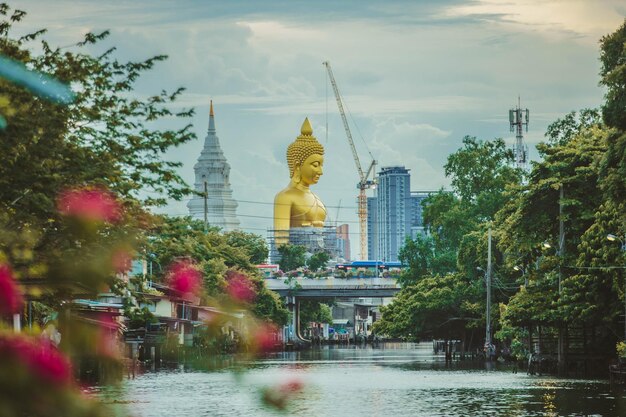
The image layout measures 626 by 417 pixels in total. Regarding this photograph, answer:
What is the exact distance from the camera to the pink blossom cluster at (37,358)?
3.96 m

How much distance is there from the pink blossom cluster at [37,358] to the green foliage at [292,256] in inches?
7603

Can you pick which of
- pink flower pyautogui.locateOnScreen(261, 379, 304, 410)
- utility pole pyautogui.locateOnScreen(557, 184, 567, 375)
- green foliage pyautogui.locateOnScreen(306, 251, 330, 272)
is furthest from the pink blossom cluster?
green foliage pyautogui.locateOnScreen(306, 251, 330, 272)

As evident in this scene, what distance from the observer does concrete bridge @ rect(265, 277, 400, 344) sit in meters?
138

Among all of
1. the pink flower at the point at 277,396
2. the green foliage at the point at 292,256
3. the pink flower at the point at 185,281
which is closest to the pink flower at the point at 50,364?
the pink flower at the point at 277,396

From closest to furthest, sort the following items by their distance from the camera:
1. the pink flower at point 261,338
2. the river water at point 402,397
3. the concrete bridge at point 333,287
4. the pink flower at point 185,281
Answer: the pink flower at point 261,338
the pink flower at point 185,281
the river water at point 402,397
the concrete bridge at point 333,287

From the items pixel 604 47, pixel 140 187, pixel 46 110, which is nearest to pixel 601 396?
pixel 604 47

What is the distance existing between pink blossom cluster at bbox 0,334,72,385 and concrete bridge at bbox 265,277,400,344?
133 metres

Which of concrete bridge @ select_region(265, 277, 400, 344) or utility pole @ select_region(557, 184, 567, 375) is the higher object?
concrete bridge @ select_region(265, 277, 400, 344)

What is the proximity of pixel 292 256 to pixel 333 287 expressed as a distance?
59485mm

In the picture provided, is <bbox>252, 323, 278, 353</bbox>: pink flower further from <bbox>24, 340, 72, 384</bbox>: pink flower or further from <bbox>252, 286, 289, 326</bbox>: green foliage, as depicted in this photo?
<bbox>252, 286, 289, 326</bbox>: green foliage

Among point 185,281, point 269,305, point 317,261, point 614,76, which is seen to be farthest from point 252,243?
point 185,281

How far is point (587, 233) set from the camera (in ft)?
187

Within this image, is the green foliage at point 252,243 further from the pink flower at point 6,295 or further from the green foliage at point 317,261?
the pink flower at point 6,295

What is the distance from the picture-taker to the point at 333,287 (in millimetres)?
139250
